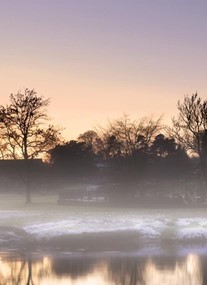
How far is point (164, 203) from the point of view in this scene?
66.5m

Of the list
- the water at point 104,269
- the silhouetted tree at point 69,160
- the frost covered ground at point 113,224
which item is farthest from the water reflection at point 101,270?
the silhouetted tree at point 69,160

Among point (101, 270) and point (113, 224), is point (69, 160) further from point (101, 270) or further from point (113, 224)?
point (101, 270)

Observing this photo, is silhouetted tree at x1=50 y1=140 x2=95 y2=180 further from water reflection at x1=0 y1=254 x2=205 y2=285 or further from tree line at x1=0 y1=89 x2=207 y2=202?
water reflection at x1=0 y1=254 x2=205 y2=285

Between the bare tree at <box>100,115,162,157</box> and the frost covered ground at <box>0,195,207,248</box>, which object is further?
the bare tree at <box>100,115,162,157</box>

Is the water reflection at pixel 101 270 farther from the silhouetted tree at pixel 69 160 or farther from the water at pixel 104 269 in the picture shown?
the silhouetted tree at pixel 69 160

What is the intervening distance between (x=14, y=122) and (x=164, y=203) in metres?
21.4

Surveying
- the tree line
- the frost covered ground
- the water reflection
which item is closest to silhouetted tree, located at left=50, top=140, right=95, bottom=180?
the tree line

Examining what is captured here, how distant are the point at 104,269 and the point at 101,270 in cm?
35

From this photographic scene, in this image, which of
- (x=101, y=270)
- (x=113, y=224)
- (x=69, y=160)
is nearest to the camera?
(x=101, y=270)

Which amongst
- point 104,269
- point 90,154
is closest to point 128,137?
point 90,154

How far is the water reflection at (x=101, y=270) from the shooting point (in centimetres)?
2898

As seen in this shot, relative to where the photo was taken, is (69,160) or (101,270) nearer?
(101,270)

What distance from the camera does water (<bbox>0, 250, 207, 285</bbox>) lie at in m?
29.0

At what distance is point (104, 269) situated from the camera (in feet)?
104
